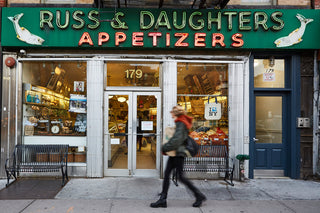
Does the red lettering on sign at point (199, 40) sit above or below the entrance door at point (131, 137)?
above

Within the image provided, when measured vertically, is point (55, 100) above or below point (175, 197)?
above

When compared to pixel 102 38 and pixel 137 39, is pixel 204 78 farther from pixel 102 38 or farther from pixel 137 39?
pixel 102 38

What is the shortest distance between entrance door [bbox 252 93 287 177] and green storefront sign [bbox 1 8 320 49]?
5.53 feet

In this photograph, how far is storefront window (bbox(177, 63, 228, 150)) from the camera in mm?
6848

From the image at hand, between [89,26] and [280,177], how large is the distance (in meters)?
7.25

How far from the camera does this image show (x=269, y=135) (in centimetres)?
696

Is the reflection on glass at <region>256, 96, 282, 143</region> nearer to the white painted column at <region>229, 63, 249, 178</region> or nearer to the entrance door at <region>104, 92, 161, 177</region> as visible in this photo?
the white painted column at <region>229, 63, 249, 178</region>

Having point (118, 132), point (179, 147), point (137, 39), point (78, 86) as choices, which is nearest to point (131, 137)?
point (118, 132)

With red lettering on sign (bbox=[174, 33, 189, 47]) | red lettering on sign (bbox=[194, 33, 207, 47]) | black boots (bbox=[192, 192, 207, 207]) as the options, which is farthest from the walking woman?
red lettering on sign (bbox=[194, 33, 207, 47])

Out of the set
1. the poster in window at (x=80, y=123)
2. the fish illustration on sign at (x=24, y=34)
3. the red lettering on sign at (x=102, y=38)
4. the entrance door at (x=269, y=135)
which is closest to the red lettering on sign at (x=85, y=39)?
the red lettering on sign at (x=102, y=38)

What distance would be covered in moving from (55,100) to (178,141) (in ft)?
14.6

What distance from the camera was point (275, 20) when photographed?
20.9ft

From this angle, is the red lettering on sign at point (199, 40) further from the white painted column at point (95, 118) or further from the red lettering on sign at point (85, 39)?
the red lettering on sign at point (85, 39)

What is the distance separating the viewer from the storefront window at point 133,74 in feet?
22.2
